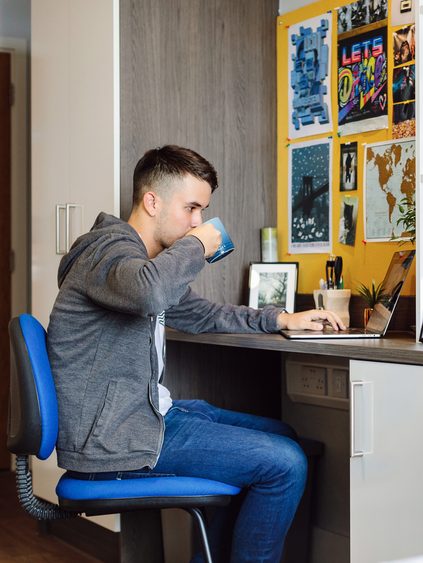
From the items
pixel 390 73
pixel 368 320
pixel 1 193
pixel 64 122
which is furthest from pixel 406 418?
pixel 1 193

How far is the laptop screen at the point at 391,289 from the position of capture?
2.29m

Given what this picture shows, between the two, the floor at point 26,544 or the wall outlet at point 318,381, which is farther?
the floor at point 26,544

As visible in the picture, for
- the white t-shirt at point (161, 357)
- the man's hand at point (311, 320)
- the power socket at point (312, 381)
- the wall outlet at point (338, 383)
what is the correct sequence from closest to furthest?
the white t-shirt at point (161, 357), the man's hand at point (311, 320), the wall outlet at point (338, 383), the power socket at point (312, 381)

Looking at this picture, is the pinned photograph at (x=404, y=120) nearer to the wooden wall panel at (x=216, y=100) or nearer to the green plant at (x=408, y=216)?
the green plant at (x=408, y=216)

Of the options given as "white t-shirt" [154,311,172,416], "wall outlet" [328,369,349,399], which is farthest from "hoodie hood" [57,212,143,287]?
"wall outlet" [328,369,349,399]

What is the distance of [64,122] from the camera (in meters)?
3.20

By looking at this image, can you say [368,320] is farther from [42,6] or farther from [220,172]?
[42,6]

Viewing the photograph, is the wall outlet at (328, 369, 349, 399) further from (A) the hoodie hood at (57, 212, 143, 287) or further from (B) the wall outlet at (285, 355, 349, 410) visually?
(A) the hoodie hood at (57, 212, 143, 287)

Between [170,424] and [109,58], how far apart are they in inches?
51.9

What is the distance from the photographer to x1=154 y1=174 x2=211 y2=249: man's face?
2.29m

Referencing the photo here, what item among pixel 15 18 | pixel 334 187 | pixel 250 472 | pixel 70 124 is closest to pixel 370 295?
pixel 334 187

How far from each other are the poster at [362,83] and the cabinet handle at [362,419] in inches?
42.2

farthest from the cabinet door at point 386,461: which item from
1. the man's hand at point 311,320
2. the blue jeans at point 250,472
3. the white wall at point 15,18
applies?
the white wall at point 15,18

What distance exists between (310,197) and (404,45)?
0.61m
